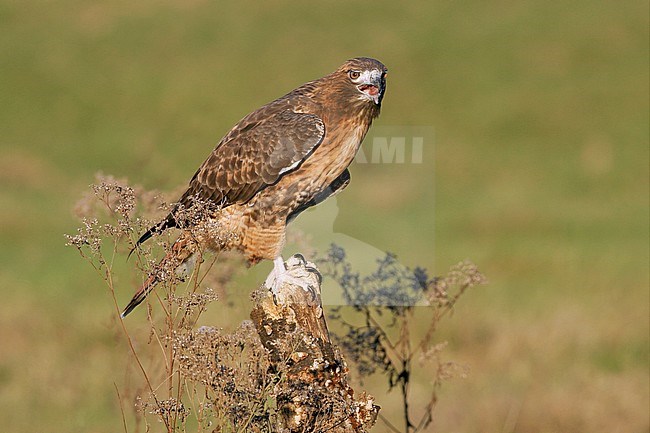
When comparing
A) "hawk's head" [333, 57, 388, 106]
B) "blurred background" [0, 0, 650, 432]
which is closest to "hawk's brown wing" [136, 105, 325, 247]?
"hawk's head" [333, 57, 388, 106]

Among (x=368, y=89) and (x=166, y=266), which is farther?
(x=368, y=89)

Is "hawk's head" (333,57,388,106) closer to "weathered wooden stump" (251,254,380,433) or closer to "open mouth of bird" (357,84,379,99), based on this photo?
"open mouth of bird" (357,84,379,99)

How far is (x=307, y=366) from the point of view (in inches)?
253

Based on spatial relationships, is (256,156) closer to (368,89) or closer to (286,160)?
(286,160)

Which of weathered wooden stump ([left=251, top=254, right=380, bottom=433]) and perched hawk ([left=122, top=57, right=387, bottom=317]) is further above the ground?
perched hawk ([left=122, top=57, right=387, bottom=317])

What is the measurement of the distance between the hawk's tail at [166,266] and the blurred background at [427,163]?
3.96ft

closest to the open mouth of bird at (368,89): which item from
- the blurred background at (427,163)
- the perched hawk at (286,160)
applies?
the perched hawk at (286,160)

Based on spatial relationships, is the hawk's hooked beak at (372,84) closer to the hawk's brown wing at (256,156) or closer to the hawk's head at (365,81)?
the hawk's head at (365,81)

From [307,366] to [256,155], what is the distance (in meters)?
1.90

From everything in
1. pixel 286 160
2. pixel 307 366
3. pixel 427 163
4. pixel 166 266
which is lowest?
pixel 307 366

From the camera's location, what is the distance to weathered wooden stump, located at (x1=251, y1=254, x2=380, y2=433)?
20.1 feet

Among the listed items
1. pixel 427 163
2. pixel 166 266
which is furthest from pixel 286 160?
pixel 427 163

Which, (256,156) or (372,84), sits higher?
(372,84)

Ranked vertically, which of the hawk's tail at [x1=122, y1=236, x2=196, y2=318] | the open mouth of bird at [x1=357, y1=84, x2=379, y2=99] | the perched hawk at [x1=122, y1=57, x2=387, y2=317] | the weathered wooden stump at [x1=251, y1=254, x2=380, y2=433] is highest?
the open mouth of bird at [x1=357, y1=84, x2=379, y2=99]
